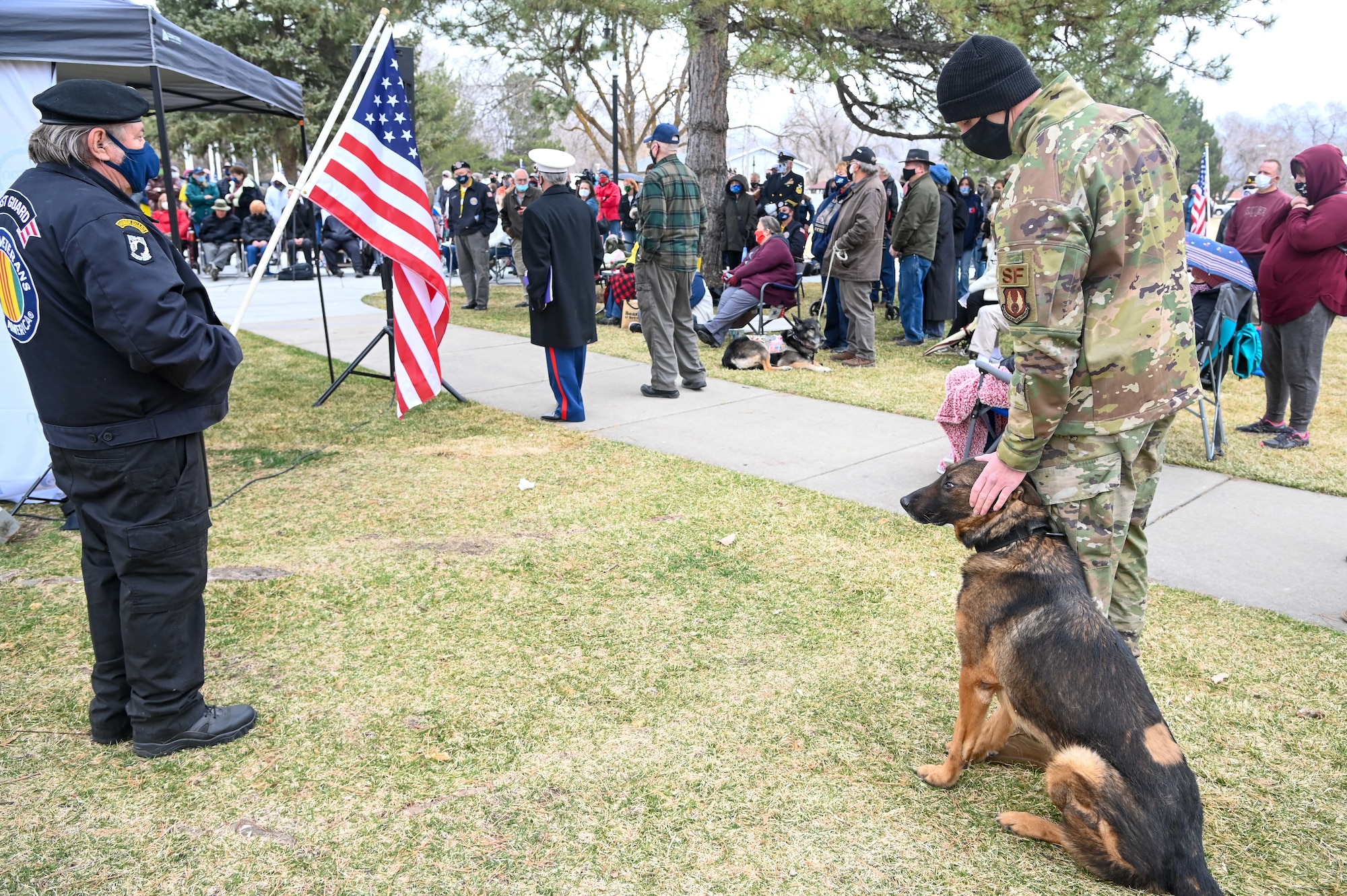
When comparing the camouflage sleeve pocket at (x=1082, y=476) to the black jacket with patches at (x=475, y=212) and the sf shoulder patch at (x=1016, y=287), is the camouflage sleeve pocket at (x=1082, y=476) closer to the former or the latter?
the sf shoulder patch at (x=1016, y=287)

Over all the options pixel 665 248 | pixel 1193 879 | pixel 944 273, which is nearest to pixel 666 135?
pixel 665 248

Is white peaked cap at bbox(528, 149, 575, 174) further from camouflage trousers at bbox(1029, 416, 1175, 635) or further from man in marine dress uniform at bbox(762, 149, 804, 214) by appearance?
man in marine dress uniform at bbox(762, 149, 804, 214)

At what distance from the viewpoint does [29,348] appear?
8.95ft

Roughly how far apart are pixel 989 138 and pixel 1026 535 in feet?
3.66

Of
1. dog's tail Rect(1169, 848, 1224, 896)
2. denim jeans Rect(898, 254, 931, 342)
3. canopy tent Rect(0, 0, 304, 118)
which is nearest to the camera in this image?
dog's tail Rect(1169, 848, 1224, 896)

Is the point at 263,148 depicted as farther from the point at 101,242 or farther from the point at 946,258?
the point at 101,242

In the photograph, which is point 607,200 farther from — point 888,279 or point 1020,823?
point 1020,823

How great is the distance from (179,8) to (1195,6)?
26.0 metres

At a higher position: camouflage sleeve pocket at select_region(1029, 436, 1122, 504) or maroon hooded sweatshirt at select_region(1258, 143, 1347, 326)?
maroon hooded sweatshirt at select_region(1258, 143, 1347, 326)

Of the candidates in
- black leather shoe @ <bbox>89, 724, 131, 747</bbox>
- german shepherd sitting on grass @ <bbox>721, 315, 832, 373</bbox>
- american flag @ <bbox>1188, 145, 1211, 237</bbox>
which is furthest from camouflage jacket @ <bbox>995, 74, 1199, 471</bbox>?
american flag @ <bbox>1188, 145, 1211, 237</bbox>

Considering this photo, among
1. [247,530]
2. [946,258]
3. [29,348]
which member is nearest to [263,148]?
[946,258]

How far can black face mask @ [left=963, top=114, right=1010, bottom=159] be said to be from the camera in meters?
2.57

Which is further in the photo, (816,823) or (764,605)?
(764,605)

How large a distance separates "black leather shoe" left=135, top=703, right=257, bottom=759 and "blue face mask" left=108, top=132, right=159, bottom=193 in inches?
67.7
